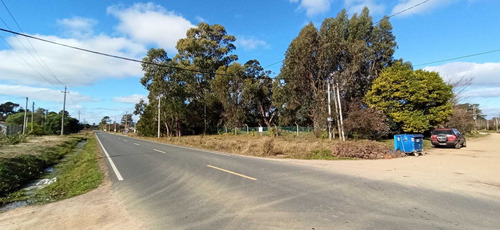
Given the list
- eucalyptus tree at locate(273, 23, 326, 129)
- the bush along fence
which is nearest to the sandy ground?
eucalyptus tree at locate(273, 23, 326, 129)

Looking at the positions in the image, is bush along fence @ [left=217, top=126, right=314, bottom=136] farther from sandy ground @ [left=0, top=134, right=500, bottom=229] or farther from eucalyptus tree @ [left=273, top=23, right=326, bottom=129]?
sandy ground @ [left=0, top=134, right=500, bottom=229]

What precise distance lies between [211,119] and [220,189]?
42538 mm

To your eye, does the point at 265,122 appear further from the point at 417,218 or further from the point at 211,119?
the point at 417,218

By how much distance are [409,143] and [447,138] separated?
8.53 meters

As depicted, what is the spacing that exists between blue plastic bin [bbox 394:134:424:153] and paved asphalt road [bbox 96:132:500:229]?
8.81 meters

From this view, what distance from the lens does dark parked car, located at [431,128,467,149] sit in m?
20.3

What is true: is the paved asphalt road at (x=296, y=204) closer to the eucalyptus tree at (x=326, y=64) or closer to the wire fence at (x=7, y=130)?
the eucalyptus tree at (x=326, y=64)

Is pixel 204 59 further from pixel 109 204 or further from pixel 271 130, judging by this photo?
pixel 109 204

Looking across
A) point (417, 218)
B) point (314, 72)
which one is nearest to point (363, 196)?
point (417, 218)

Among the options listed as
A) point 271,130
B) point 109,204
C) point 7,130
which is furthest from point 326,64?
point 7,130

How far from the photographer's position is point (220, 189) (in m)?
6.68

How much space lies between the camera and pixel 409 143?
14797 millimetres

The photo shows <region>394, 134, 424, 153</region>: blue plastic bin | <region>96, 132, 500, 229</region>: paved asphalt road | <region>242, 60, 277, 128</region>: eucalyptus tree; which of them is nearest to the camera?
<region>96, 132, 500, 229</region>: paved asphalt road

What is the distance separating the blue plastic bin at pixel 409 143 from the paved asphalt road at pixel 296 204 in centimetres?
881
